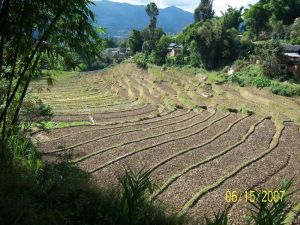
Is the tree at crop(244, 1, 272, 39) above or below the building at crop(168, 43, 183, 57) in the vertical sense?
above

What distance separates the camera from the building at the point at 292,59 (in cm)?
3519

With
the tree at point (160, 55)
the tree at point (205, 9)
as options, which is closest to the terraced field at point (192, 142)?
the tree at point (160, 55)

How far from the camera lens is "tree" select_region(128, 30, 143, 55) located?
81.4 meters

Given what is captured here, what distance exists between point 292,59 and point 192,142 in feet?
72.0

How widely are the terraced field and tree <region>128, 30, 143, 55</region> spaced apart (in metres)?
46.2

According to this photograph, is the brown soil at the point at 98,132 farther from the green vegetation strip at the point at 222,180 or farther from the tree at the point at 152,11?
the tree at the point at 152,11

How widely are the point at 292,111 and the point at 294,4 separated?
36.7m

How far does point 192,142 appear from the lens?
19281mm

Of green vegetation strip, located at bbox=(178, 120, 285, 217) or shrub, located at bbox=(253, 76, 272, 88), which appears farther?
shrub, located at bbox=(253, 76, 272, 88)

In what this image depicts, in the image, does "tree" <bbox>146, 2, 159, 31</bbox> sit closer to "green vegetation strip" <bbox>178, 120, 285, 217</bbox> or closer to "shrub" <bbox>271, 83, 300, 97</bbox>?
"shrub" <bbox>271, 83, 300, 97</bbox>

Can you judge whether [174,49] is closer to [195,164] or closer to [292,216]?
[195,164]

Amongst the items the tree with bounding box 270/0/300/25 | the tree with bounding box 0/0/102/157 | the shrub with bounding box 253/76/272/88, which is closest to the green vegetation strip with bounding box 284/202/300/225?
the tree with bounding box 0/0/102/157

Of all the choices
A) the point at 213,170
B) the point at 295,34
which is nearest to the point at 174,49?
the point at 295,34

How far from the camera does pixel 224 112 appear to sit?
2802cm
